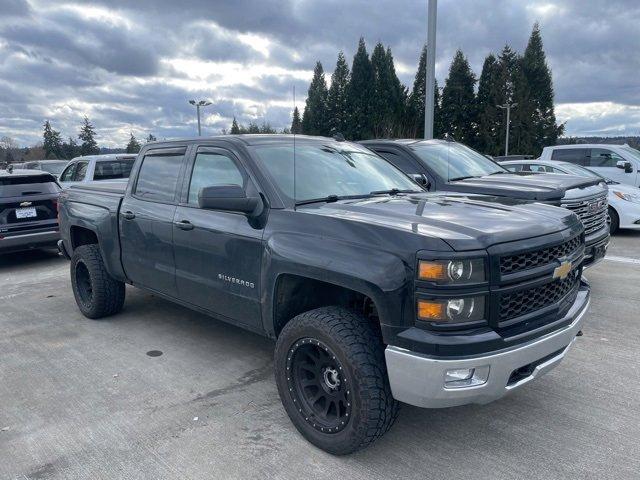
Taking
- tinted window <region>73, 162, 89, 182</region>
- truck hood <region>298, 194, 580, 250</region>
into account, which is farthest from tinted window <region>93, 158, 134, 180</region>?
truck hood <region>298, 194, 580, 250</region>

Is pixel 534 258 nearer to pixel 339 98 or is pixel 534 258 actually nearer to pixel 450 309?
pixel 450 309

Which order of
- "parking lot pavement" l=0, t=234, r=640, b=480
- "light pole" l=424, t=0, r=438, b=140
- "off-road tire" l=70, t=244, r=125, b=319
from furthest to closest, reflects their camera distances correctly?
"light pole" l=424, t=0, r=438, b=140
"off-road tire" l=70, t=244, r=125, b=319
"parking lot pavement" l=0, t=234, r=640, b=480

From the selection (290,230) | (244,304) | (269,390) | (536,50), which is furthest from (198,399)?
(536,50)

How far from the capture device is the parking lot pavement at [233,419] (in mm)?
2969

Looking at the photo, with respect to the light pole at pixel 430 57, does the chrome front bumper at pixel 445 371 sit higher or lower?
lower

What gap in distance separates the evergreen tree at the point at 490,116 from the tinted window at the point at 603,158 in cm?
5294

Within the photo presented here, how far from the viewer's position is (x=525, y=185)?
6098mm

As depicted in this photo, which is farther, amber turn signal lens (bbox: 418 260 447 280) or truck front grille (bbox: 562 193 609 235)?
truck front grille (bbox: 562 193 609 235)

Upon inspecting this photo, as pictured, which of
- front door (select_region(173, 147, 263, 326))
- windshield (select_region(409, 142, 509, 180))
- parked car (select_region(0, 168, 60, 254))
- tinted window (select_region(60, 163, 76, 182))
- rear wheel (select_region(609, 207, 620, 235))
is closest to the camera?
front door (select_region(173, 147, 263, 326))

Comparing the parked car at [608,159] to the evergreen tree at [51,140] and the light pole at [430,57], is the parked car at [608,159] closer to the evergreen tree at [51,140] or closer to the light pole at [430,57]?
the light pole at [430,57]

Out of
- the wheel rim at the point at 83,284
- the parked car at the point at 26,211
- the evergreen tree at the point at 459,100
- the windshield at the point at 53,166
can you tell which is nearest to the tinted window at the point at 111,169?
the parked car at the point at 26,211

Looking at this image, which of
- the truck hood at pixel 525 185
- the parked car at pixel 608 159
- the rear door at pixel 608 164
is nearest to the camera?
the truck hood at pixel 525 185

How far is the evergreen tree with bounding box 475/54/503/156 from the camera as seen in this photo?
63969 mm

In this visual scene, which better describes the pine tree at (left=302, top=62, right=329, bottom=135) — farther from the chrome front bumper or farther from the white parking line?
the chrome front bumper
